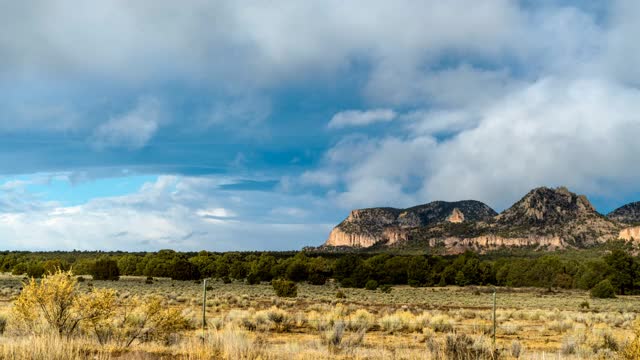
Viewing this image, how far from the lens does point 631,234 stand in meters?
136

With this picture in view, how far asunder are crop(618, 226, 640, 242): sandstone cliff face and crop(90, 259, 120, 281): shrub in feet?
388

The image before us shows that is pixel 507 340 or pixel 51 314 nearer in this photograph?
pixel 51 314

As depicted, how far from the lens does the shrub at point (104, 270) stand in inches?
3290

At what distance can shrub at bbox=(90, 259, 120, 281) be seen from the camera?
83.6 meters

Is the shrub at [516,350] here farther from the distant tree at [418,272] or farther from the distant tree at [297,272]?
the distant tree at [418,272]

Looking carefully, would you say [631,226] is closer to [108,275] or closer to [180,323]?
[108,275]

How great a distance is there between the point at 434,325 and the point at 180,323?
1440cm

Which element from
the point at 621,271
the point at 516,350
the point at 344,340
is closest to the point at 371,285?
the point at 621,271

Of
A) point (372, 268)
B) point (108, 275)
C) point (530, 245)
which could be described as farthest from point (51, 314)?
point (530, 245)

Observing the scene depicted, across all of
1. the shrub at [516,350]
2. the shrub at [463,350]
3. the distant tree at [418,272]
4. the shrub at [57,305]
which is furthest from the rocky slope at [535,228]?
the shrub at [57,305]

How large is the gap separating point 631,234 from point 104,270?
121664 millimetres

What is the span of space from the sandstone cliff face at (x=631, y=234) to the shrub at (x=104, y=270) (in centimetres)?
11816

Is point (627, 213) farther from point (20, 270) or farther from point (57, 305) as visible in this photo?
point (57, 305)

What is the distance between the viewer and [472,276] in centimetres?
9406
